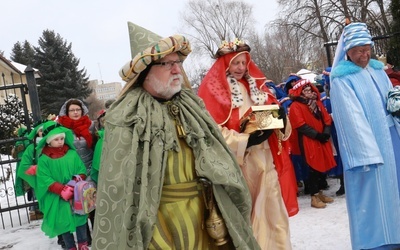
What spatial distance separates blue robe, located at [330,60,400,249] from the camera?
340cm

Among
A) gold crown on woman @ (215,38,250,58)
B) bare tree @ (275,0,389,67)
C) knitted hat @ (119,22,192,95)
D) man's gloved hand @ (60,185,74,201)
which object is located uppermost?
bare tree @ (275,0,389,67)

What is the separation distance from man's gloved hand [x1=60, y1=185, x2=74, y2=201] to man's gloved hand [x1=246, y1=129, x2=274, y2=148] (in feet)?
7.37

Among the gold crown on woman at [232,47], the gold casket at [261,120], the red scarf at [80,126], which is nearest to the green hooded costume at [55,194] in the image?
the red scarf at [80,126]

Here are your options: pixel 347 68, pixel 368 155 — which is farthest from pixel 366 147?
pixel 347 68

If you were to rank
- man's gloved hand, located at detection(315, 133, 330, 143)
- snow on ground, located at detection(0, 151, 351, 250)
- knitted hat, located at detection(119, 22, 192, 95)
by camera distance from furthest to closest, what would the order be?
man's gloved hand, located at detection(315, 133, 330, 143), snow on ground, located at detection(0, 151, 351, 250), knitted hat, located at detection(119, 22, 192, 95)

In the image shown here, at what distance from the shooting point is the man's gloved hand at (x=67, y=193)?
4664mm

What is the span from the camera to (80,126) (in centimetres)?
535

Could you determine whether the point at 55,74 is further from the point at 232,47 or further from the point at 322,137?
the point at 232,47

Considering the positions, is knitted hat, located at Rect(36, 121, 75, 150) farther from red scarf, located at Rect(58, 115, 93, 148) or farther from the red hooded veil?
the red hooded veil

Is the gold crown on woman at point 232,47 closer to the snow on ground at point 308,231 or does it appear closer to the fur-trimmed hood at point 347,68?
the fur-trimmed hood at point 347,68

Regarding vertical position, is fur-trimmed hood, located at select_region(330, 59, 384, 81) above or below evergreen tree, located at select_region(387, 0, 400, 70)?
below

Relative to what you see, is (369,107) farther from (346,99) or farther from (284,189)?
(284,189)

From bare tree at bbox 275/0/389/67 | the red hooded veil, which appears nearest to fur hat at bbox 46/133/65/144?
the red hooded veil

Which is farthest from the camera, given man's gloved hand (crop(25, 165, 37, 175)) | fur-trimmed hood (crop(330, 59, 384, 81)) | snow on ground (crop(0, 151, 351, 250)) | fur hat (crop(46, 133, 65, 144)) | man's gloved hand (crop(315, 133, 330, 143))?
man's gloved hand (crop(315, 133, 330, 143))
